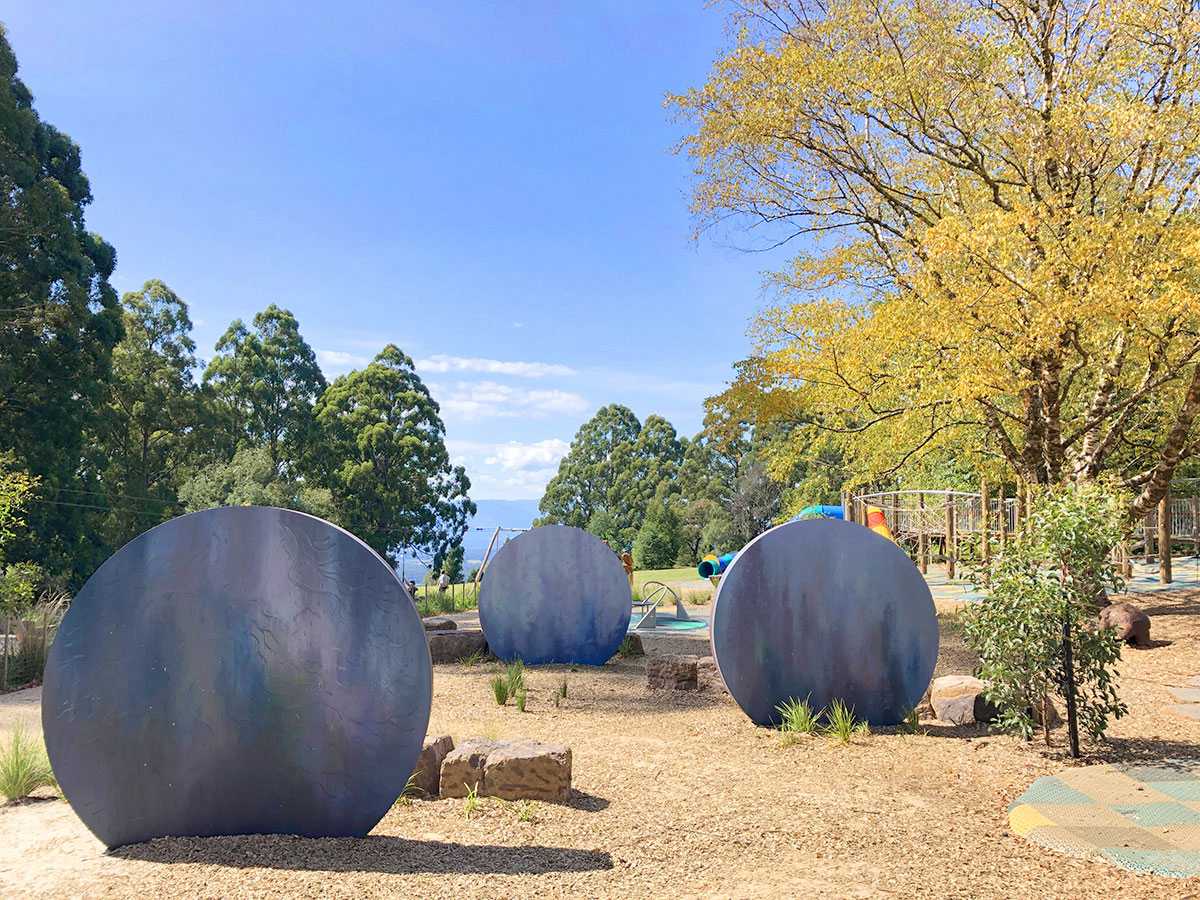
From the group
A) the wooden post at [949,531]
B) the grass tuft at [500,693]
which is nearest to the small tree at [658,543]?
the wooden post at [949,531]

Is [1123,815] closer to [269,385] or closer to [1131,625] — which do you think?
[1131,625]

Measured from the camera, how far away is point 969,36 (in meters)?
14.0

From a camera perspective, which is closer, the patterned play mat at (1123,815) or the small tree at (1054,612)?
the patterned play mat at (1123,815)

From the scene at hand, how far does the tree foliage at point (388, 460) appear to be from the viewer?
117 feet

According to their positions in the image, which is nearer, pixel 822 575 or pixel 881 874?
pixel 881 874

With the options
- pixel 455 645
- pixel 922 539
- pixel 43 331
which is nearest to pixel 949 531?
pixel 922 539

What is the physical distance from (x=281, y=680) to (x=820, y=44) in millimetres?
13549

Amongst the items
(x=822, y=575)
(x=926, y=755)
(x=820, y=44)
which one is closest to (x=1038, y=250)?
(x=820, y=44)

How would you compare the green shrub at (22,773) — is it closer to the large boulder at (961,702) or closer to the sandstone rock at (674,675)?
the sandstone rock at (674,675)

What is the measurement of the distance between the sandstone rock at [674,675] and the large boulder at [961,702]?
8.53 feet

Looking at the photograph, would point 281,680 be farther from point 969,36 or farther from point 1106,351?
point 969,36

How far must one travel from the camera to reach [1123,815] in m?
5.13

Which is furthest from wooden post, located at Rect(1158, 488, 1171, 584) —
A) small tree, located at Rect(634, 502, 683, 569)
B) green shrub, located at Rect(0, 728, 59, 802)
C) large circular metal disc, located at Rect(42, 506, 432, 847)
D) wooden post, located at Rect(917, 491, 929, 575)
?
small tree, located at Rect(634, 502, 683, 569)

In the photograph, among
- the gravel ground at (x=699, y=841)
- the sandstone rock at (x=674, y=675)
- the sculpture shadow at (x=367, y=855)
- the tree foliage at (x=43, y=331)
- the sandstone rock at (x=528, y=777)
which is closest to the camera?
the gravel ground at (x=699, y=841)
